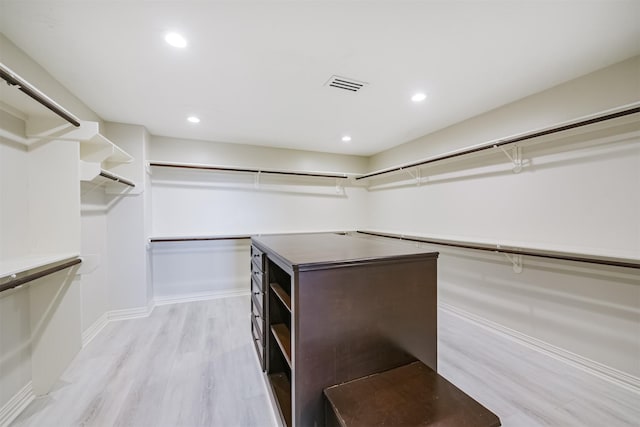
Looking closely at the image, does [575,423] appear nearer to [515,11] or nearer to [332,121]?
[515,11]

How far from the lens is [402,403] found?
1.08 metres

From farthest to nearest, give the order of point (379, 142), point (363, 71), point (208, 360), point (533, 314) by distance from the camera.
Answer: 1. point (379, 142)
2. point (533, 314)
3. point (208, 360)
4. point (363, 71)

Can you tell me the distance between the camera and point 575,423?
1.53 m

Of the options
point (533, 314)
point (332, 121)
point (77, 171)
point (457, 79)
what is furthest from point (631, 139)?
point (77, 171)

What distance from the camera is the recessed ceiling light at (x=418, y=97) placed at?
7.97 feet

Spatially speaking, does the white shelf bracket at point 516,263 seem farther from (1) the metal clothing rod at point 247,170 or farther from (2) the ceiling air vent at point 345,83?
(1) the metal clothing rod at point 247,170

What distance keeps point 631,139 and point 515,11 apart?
4.54 feet

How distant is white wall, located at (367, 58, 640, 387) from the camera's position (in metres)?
1.89

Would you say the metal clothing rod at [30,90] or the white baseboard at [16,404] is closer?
the metal clothing rod at [30,90]

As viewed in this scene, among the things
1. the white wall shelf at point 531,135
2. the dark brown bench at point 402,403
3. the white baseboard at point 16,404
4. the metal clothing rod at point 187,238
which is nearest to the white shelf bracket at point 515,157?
the white wall shelf at point 531,135

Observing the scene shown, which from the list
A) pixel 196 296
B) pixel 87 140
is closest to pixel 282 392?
pixel 87 140

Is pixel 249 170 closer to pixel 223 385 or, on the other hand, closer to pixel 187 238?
pixel 187 238

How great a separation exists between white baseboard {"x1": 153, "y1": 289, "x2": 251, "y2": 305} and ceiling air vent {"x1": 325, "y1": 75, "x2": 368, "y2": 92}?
10.8 ft

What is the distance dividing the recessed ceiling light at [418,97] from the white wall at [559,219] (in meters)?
0.88
